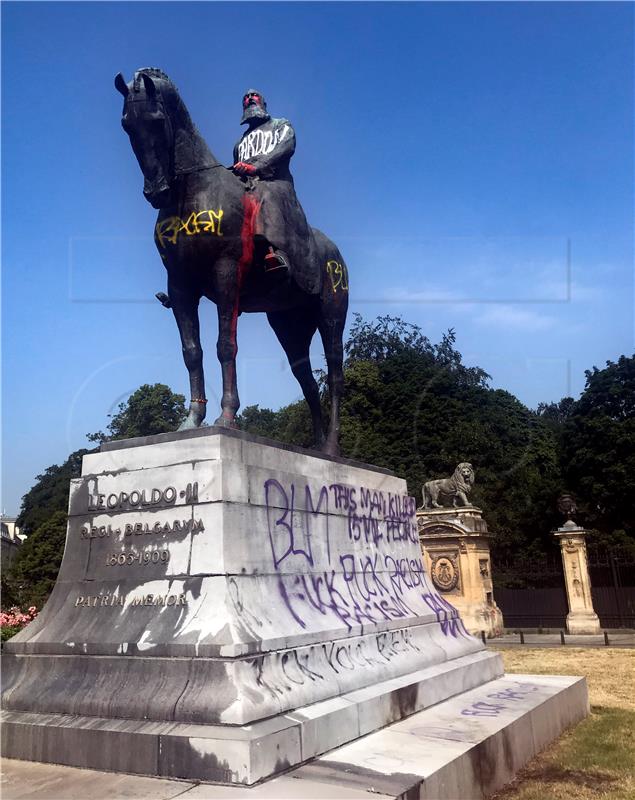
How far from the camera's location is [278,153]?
A: 6969 millimetres

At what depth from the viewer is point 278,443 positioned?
6047 mm

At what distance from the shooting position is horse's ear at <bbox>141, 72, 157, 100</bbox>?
5801 millimetres

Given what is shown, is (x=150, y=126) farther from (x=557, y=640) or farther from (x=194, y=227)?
(x=557, y=640)

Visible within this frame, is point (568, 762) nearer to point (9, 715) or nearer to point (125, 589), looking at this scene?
point (125, 589)

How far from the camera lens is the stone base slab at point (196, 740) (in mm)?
3920

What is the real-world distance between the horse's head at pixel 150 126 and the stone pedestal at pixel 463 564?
732 inches

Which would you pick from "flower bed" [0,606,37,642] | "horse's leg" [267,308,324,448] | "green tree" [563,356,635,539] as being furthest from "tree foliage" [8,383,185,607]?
"green tree" [563,356,635,539]

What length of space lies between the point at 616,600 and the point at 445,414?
1622cm

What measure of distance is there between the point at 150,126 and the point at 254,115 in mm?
1886

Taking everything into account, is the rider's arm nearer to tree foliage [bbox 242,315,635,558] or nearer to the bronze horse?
the bronze horse

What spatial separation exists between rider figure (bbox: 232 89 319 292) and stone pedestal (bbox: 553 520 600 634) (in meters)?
19.2

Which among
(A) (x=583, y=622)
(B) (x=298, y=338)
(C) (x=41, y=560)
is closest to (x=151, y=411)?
(C) (x=41, y=560)

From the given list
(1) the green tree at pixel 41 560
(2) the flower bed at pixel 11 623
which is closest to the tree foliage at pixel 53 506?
(1) the green tree at pixel 41 560

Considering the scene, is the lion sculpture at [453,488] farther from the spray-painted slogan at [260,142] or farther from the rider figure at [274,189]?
the spray-painted slogan at [260,142]
